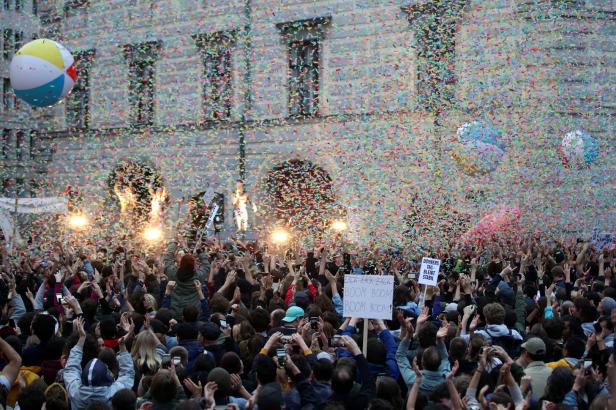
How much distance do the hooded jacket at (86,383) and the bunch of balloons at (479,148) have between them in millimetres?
→ 11605

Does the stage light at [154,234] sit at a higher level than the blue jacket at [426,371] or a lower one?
higher

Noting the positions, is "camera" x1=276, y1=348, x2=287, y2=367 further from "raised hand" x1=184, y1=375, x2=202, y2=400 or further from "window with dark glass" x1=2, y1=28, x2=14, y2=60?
"window with dark glass" x1=2, y1=28, x2=14, y2=60

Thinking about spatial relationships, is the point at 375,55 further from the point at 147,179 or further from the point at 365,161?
the point at 147,179

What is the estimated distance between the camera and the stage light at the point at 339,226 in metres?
20.8

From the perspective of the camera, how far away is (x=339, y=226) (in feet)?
68.5

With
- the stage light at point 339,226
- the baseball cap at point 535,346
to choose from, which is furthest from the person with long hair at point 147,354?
the stage light at point 339,226

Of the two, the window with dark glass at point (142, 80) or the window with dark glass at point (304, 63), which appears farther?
the window with dark glass at point (142, 80)

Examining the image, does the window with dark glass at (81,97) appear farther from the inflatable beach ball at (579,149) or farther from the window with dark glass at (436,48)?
the inflatable beach ball at (579,149)

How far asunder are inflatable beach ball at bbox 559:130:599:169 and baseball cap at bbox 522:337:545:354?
11.5 meters

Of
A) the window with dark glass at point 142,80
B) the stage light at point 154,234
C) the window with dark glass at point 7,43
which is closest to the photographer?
the stage light at point 154,234

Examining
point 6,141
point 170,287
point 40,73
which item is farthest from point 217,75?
point 170,287

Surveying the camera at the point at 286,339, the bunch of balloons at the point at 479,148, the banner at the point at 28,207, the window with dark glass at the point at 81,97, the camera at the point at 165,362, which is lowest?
the camera at the point at 165,362

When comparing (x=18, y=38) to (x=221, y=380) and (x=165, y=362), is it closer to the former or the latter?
(x=165, y=362)

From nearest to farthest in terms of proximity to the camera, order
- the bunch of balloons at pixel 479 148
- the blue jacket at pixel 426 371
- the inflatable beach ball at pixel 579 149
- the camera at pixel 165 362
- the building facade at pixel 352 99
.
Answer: the blue jacket at pixel 426 371 < the camera at pixel 165 362 < the bunch of balloons at pixel 479 148 < the inflatable beach ball at pixel 579 149 < the building facade at pixel 352 99
